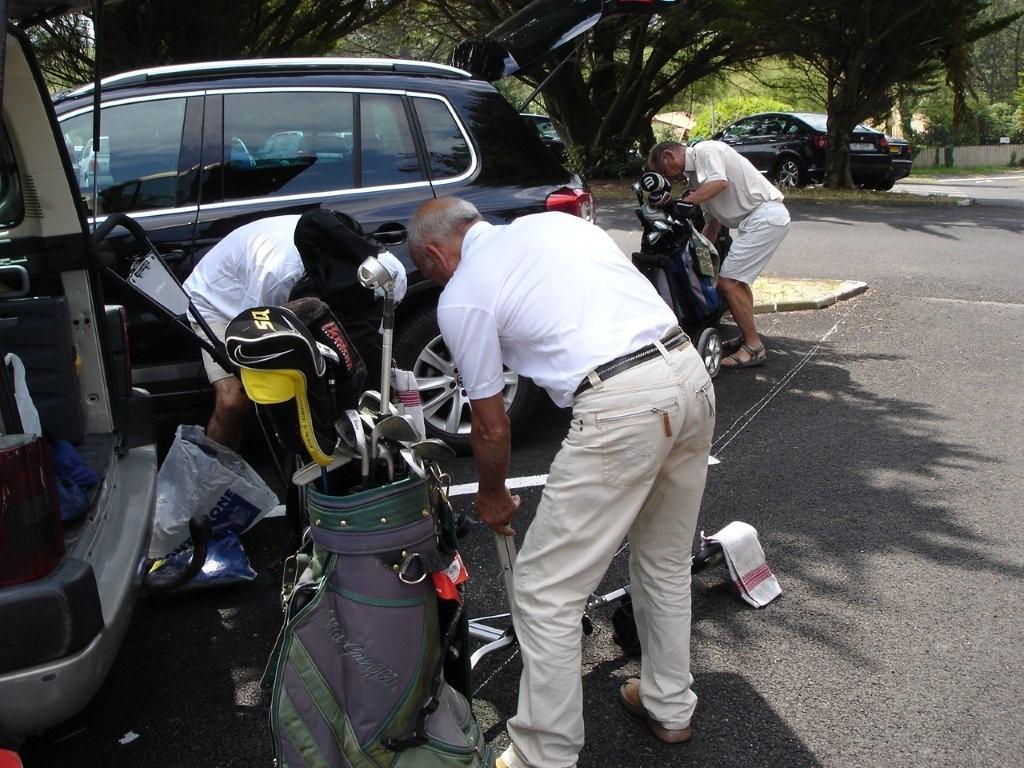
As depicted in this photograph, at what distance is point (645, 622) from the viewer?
114 inches

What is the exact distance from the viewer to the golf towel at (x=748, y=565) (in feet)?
11.6

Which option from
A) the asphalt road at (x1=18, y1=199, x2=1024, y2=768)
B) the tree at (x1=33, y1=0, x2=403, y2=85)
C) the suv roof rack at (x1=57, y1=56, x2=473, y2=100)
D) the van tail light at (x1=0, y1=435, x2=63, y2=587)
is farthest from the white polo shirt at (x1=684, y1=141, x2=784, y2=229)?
the tree at (x1=33, y1=0, x2=403, y2=85)

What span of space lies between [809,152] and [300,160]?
51.1 feet

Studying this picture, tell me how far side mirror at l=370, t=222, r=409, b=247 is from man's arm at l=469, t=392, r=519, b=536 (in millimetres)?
2444

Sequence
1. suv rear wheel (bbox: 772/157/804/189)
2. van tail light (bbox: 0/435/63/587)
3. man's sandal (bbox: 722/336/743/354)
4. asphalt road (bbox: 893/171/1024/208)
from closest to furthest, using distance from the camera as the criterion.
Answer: van tail light (bbox: 0/435/63/587)
man's sandal (bbox: 722/336/743/354)
asphalt road (bbox: 893/171/1024/208)
suv rear wheel (bbox: 772/157/804/189)

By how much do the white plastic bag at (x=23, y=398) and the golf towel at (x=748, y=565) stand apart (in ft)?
7.63

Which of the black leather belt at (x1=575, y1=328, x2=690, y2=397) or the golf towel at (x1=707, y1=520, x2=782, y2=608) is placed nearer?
the black leather belt at (x1=575, y1=328, x2=690, y2=397)

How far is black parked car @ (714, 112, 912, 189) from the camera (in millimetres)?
18625

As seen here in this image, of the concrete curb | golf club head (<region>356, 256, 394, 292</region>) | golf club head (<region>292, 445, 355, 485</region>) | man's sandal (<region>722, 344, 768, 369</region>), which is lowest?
man's sandal (<region>722, 344, 768, 369</region>)

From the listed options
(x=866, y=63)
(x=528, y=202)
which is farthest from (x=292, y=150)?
(x=866, y=63)

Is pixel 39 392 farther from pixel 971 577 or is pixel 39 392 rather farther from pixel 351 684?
pixel 971 577

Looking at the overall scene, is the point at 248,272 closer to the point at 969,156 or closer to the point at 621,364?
the point at 621,364

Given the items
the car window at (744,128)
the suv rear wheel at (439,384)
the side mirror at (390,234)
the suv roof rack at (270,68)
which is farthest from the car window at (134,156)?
the car window at (744,128)

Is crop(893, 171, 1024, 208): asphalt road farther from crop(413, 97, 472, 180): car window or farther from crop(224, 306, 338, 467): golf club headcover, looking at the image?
crop(224, 306, 338, 467): golf club headcover
